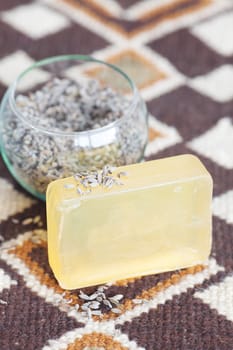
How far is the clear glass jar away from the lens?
72 centimetres

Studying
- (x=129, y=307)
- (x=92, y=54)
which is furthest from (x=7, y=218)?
(x=92, y=54)

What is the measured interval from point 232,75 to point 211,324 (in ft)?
1.17

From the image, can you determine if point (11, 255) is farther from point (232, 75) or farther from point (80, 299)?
point (232, 75)

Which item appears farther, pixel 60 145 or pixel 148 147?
pixel 148 147

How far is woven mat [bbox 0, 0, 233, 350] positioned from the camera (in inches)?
25.3

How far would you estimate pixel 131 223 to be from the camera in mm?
661

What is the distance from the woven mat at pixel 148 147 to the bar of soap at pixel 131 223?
17 mm

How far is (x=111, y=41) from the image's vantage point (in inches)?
38.0

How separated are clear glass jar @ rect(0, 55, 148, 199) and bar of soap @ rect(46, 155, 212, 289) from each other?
→ 0.05m

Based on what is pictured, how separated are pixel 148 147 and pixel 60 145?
0.13m

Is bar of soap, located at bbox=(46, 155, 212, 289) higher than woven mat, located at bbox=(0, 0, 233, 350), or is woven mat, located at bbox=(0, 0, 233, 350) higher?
bar of soap, located at bbox=(46, 155, 212, 289)

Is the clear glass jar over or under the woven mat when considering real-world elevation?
over

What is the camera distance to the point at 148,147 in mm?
823

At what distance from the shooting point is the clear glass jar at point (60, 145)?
72 cm
